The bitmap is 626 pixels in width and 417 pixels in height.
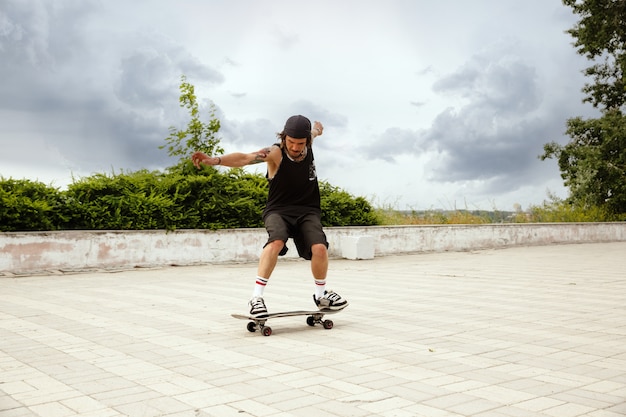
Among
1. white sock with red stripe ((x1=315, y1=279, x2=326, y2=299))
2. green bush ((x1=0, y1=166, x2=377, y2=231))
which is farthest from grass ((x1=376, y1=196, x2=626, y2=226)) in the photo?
white sock with red stripe ((x1=315, y1=279, x2=326, y2=299))

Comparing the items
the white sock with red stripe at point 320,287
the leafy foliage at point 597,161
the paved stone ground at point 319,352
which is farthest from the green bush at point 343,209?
the leafy foliage at point 597,161

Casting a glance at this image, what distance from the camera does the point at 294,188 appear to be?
23.0 feet

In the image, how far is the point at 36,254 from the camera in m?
13.0

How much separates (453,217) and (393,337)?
57.9 feet

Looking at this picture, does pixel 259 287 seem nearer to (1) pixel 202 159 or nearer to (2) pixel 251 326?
(2) pixel 251 326

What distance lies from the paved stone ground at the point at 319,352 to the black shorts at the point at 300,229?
90 centimetres

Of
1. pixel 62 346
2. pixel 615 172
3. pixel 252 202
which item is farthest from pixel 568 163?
pixel 62 346

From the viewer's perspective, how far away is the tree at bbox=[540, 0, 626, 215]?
102 ft

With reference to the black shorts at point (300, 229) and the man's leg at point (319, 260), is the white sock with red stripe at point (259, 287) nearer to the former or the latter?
the black shorts at point (300, 229)

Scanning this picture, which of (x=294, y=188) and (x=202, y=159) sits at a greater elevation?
(x=202, y=159)

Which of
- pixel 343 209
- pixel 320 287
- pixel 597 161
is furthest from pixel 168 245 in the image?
pixel 597 161

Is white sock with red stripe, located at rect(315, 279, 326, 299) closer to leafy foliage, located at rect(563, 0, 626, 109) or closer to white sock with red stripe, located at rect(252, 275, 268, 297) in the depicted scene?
white sock with red stripe, located at rect(252, 275, 268, 297)

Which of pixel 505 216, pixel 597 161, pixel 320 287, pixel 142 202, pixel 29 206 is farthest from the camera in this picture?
pixel 597 161

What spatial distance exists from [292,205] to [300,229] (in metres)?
0.26
